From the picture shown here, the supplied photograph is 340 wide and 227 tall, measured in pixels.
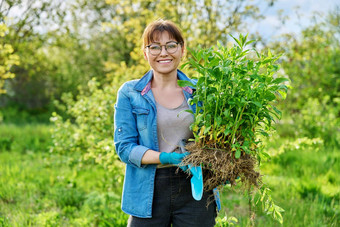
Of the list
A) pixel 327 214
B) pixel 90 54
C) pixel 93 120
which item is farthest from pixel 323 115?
pixel 90 54

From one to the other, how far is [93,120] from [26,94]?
10360 mm

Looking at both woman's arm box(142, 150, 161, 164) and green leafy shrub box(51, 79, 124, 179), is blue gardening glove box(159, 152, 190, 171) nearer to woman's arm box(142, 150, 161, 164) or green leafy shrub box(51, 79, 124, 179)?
woman's arm box(142, 150, 161, 164)

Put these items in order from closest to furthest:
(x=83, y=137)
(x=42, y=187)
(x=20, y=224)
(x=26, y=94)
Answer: (x=20, y=224), (x=83, y=137), (x=42, y=187), (x=26, y=94)

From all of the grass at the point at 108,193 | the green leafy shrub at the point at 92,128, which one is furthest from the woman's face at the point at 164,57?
the green leafy shrub at the point at 92,128

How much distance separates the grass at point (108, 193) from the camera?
138 inches

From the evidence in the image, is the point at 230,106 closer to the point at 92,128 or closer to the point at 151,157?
the point at 151,157

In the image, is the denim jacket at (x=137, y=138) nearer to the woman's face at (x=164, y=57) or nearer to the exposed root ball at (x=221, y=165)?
the woman's face at (x=164, y=57)

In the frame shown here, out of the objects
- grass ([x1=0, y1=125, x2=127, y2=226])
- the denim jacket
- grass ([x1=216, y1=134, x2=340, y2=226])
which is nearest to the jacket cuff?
the denim jacket

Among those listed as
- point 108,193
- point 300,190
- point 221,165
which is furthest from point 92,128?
point 221,165

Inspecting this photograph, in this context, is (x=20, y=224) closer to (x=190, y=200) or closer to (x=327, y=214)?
(x=190, y=200)

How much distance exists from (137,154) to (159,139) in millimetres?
181

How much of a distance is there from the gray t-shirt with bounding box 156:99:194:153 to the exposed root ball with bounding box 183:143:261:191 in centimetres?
15

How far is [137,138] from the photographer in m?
2.10

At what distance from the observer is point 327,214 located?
3.63 m
